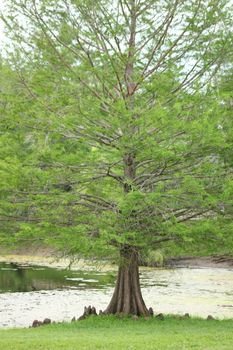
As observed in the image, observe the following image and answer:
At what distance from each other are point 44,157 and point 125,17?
338 centimetres

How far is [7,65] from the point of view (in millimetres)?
9922

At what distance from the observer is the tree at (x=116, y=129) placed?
350 inches

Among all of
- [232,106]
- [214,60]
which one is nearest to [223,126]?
[232,106]

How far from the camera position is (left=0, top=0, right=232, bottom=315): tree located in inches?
350

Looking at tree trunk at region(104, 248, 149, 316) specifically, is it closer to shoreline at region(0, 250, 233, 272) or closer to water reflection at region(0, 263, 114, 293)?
water reflection at region(0, 263, 114, 293)

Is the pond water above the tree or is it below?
below

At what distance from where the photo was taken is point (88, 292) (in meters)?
15.3

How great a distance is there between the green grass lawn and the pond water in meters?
1.87

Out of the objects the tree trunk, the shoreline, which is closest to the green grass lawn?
the tree trunk

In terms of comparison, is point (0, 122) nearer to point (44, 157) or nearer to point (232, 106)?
point (44, 157)

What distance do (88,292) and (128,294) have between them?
4784 millimetres

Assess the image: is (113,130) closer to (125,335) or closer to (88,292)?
(125,335)

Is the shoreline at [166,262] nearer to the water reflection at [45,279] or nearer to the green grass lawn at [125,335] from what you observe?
the water reflection at [45,279]

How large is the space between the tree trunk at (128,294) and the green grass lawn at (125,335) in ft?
1.29
